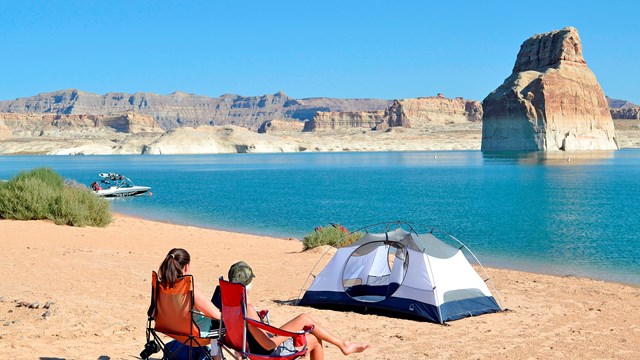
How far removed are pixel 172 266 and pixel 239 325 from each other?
0.69 meters

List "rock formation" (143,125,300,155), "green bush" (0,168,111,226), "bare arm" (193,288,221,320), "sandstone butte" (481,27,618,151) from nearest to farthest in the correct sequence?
"bare arm" (193,288,221,320) < "green bush" (0,168,111,226) < "sandstone butte" (481,27,618,151) < "rock formation" (143,125,300,155)

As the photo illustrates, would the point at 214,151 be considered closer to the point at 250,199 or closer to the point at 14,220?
the point at 250,199

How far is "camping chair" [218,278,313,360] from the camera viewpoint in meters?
5.32


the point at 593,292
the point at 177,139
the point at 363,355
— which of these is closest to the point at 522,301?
the point at 593,292

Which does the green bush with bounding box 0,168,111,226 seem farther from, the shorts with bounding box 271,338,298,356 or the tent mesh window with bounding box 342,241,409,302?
the shorts with bounding box 271,338,298,356

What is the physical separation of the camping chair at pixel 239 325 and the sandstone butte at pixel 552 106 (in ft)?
379

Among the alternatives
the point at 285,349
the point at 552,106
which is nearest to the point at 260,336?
the point at 285,349

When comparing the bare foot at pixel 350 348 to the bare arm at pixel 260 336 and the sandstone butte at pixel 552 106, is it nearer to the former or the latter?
the bare arm at pixel 260 336

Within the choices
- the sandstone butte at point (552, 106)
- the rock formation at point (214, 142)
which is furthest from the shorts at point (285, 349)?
the rock formation at point (214, 142)

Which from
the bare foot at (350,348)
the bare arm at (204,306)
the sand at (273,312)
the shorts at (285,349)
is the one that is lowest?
the sand at (273,312)

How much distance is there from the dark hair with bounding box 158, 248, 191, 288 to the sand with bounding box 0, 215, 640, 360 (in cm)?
171

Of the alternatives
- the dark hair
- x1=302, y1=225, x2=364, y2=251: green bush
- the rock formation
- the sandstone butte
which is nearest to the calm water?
x1=302, y1=225, x2=364, y2=251: green bush

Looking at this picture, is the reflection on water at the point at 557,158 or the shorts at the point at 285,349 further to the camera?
the reflection on water at the point at 557,158

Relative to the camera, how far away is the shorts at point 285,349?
18.0 feet
